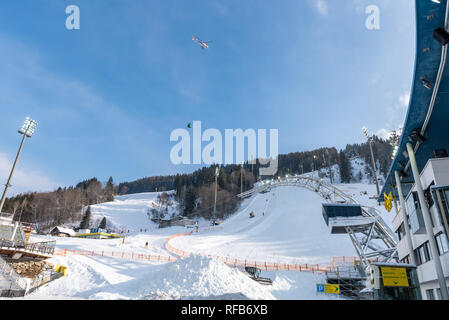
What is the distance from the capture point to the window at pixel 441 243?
44.4 ft

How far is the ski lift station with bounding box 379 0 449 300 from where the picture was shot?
11924 mm

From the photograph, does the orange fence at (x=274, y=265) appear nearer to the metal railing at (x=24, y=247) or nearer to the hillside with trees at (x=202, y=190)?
the metal railing at (x=24, y=247)

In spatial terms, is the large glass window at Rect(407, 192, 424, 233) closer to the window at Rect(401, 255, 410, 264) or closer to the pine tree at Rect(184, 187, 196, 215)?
the window at Rect(401, 255, 410, 264)

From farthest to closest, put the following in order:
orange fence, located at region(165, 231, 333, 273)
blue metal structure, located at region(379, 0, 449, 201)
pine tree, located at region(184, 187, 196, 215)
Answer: pine tree, located at region(184, 187, 196, 215), orange fence, located at region(165, 231, 333, 273), blue metal structure, located at region(379, 0, 449, 201)

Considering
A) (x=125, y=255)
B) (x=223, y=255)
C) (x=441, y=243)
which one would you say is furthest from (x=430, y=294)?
(x=125, y=255)

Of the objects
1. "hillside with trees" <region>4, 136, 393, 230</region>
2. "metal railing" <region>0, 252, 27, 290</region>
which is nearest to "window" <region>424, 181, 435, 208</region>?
"metal railing" <region>0, 252, 27, 290</region>

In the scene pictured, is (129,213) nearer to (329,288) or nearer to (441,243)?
(329,288)

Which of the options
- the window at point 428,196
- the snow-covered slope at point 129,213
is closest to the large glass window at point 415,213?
the window at point 428,196

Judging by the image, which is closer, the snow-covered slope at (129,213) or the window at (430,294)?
the window at (430,294)

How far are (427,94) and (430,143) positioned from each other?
5748 mm

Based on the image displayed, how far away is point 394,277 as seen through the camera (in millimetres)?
11984

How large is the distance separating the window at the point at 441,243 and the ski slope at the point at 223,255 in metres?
11.1
